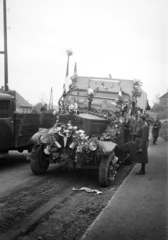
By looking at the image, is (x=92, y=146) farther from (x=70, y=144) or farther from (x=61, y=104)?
(x=61, y=104)

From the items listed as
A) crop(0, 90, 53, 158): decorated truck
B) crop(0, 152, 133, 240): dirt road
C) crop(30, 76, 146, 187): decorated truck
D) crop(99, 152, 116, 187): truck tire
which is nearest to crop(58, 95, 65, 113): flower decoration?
crop(30, 76, 146, 187): decorated truck

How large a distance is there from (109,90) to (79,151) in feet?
11.0

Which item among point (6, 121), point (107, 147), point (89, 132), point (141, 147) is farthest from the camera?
point (6, 121)

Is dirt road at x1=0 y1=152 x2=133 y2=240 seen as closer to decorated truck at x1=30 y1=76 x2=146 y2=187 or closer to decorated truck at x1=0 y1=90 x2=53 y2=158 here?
decorated truck at x1=30 y1=76 x2=146 y2=187

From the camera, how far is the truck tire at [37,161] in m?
6.91

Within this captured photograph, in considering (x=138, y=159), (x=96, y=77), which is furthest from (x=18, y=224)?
(x=96, y=77)

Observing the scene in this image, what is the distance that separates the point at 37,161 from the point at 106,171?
202cm

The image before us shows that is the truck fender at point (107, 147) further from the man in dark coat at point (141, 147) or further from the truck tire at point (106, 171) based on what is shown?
the man in dark coat at point (141, 147)

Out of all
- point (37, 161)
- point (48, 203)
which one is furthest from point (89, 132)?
point (48, 203)

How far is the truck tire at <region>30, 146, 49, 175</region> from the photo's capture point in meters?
6.91

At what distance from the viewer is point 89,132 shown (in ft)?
21.7

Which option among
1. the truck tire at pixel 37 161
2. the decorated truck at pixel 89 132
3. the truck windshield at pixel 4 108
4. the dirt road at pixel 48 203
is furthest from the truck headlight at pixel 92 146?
the truck windshield at pixel 4 108

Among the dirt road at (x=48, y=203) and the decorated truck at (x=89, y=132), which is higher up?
the decorated truck at (x=89, y=132)

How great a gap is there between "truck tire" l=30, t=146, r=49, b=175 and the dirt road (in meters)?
0.20
